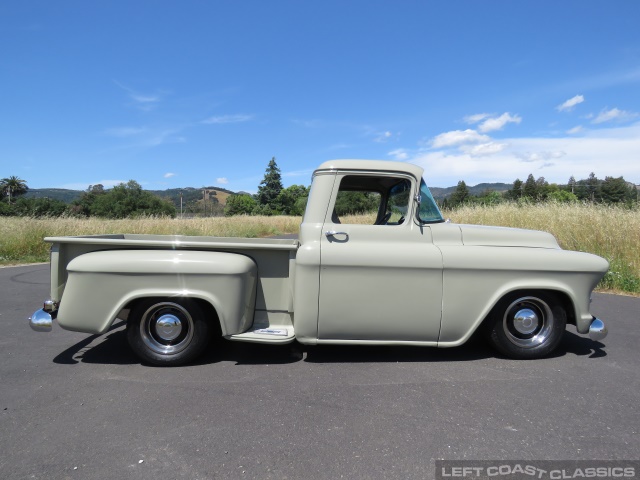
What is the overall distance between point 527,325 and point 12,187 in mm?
109992

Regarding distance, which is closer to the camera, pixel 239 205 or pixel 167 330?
pixel 167 330

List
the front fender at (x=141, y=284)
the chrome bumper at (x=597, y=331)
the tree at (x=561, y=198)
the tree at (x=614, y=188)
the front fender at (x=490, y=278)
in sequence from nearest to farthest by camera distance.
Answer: the front fender at (x=141, y=284), the front fender at (x=490, y=278), the chrome bumper at (x=597, y=331), the tree at (x=561, y=198), the tree at (x=614, y=188)

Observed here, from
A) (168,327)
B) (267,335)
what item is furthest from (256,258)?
(168,327)

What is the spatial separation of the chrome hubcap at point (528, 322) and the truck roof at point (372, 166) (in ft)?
5.04

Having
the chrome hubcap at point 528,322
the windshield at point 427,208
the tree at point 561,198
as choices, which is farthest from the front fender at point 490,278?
the tree at point 561,198

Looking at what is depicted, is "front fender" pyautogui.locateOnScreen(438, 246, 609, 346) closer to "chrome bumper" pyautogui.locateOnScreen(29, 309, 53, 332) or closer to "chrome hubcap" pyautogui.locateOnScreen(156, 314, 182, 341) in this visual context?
"chrome hubcap" pyautogui.locateOnScreen(156, 314, 182, 341)

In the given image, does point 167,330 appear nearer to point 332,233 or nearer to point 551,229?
point 332,233

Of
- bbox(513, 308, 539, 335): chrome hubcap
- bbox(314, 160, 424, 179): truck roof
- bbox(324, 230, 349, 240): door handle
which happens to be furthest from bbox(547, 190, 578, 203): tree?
bbox(324, 230, 349, 240): door handle

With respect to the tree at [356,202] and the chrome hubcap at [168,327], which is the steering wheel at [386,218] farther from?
the chrome hubcap at [168,327]

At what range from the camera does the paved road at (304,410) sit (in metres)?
2.13

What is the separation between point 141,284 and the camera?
317 cm

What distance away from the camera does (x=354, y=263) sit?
3.22 m

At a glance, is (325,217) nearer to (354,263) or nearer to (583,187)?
(354,263)

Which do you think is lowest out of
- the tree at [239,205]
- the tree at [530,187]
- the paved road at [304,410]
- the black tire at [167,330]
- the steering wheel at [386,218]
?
the paved road at [304,410]
